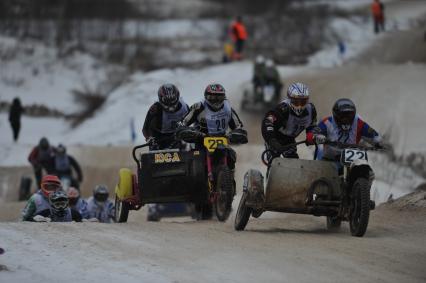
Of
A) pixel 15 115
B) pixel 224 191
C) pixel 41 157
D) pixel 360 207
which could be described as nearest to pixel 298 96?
pixel 224 191

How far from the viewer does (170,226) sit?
13.9 m

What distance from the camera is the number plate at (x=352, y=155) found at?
13258mm

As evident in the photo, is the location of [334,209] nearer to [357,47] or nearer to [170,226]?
[170,226]

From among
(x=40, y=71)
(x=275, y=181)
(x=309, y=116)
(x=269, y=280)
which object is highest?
(x=40, y=71)

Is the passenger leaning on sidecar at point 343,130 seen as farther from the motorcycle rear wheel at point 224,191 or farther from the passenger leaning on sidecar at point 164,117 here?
the passenger leaning on sidecar at point 164,117

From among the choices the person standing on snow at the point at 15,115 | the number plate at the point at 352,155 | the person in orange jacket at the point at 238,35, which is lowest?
the number plate at the point at 352,155

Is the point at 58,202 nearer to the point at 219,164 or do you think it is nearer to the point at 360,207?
the point at 219,164

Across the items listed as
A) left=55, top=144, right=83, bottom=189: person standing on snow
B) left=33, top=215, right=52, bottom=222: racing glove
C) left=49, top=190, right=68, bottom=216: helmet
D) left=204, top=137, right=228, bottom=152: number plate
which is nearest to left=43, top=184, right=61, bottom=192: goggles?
left=49, top=190, right=68, bottom=216: helmet

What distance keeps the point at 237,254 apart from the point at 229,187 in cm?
335

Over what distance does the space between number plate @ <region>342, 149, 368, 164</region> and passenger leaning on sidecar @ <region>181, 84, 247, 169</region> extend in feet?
7.56

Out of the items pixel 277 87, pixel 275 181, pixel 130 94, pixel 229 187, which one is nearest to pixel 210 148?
pixel 229 187

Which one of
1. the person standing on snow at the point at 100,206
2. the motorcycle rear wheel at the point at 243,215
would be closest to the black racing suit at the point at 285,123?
the motorcycle rear wheel at the point at 243,215

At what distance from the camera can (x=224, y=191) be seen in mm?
14570

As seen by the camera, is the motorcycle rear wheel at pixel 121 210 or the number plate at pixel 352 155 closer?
the number plate at pixel 352 155
